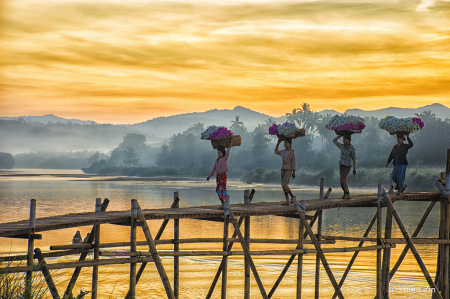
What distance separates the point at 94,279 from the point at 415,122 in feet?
30.7

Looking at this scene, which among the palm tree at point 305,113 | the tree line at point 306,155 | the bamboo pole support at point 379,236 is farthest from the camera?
the palm tree at point 305,113

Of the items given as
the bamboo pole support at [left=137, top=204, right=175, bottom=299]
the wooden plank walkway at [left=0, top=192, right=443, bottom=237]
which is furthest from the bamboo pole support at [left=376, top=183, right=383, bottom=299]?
the bamboo pole support at [left=137, top=204, right=175, bottom=299]

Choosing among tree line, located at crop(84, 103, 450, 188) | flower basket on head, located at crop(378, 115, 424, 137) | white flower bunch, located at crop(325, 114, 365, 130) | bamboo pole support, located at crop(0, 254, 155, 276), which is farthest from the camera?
tree line, located at crop(84, 103, 450, 188)

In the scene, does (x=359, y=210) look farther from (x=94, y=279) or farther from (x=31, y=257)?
(x=31, y=257)

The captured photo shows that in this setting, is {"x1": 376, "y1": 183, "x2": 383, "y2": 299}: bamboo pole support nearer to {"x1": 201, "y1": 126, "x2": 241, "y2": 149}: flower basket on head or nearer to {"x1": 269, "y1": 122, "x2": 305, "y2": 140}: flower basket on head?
{"x1": 269, "y1": 122, "x2": 305, "y2": 140}: flower basket on head

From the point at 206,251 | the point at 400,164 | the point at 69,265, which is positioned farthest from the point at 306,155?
the point at 69,265

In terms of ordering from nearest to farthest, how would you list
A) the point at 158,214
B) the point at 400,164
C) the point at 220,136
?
1. the point at 158,214
2. the point at 220,136
3. the point at 400,164

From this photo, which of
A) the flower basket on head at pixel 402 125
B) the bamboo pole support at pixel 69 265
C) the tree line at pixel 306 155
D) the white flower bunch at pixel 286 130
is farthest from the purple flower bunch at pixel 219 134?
the tree line at pixel 306 155

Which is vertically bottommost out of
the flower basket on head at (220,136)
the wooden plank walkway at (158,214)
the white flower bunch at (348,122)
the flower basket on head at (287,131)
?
the wooden plank walkway at (158,214)

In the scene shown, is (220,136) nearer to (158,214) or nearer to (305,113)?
(158,214)

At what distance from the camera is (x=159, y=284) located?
19.3 meters

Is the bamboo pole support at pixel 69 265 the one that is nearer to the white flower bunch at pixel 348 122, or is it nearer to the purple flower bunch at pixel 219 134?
the purple flower bunch at pixel 219 134

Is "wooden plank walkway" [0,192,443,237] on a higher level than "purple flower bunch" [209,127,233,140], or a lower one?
lower

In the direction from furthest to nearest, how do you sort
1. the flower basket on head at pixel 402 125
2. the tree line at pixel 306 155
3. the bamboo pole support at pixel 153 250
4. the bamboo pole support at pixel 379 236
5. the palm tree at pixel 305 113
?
the palm tree at pixel 305 113 < the tree line at pixel 306 155 < the flower basket on head at pixel 402 125 < the bamboo pole support at pixel 379 236 < the bamboo pole support at pixel 153 250
